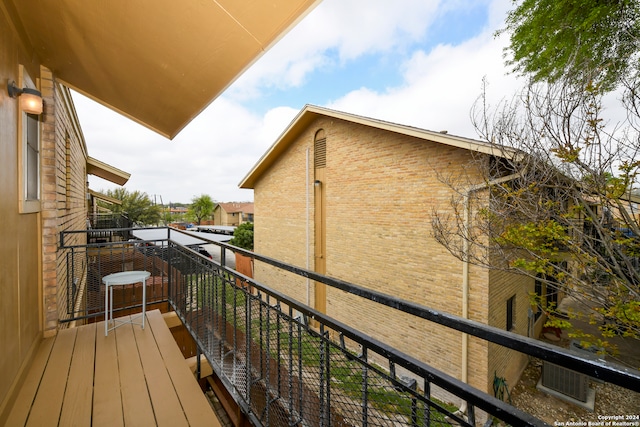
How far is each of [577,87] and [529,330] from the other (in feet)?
22.6

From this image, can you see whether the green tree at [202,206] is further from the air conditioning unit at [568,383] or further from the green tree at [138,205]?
the air conditioning unit at [568,383]

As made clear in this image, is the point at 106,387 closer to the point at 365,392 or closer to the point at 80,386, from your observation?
the point at 80,386

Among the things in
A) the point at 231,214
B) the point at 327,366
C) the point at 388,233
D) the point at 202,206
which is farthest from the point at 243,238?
the point at 202,206

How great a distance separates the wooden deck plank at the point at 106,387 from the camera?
6.16 feet

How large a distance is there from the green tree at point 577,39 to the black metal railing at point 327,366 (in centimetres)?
456

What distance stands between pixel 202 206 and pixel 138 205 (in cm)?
1769

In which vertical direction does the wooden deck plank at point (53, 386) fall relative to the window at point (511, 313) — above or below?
above

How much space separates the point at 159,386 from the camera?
7.26 feet

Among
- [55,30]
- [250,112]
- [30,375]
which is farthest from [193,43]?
[250,112]

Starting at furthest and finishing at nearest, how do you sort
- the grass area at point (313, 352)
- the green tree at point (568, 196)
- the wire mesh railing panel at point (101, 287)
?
the wire mesh railing panel at point (101, 287)
the green tree at point (568, 196)
the grass area at point (313, 352)

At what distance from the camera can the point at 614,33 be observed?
4.68 meters

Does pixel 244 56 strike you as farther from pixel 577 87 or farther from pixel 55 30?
pixel 577 87

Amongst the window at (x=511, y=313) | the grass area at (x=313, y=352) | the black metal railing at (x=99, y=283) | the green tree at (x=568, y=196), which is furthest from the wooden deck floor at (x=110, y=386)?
the window at (x=511, y=313)

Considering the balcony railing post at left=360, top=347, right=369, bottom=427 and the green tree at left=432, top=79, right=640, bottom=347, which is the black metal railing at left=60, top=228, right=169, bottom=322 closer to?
the balcony railing post at left=360, top=347, right=369, bottom=427
